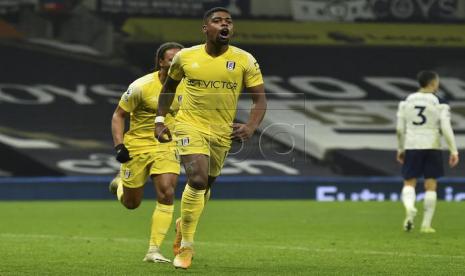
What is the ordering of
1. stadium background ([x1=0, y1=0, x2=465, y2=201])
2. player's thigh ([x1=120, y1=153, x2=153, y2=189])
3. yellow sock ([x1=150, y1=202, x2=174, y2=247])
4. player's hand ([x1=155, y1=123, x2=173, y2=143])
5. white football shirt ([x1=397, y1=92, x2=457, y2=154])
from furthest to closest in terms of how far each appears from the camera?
1. stadium background ([x1=0, y1=0, x2=465, y2=201])
2. white football shirt ([x1=397, y1=92, x2=457, y2=154])
3. player's thigh ([x1=120, y1=153, x2=153, y2=189])
4. yellow sock ([x1=150, y1=202, x2=174, y2=247])
5. player's hand ([x1=155, y1=123, x2=173, y2=143])

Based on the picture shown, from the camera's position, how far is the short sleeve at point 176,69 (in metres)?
9.10

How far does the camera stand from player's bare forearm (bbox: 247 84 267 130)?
8.91 metres

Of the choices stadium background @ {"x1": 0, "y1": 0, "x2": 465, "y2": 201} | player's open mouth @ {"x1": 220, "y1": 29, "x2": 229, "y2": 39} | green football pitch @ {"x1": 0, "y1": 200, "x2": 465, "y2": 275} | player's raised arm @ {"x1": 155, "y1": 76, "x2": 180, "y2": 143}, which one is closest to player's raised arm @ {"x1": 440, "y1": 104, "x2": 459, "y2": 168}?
green football pitch @ {"x1": 0, "y1": 200, "x2": 465, "y2": 275}

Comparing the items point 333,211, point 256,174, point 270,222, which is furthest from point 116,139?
point 256,174

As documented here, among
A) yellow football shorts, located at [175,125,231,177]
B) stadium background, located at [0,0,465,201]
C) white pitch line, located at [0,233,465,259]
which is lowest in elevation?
stadium background, located at [0,0,465,201]

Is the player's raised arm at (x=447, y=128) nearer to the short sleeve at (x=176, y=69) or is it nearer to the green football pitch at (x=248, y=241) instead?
the green football pitch at (x=248, y=241)

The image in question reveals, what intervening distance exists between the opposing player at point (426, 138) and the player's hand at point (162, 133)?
212 inches

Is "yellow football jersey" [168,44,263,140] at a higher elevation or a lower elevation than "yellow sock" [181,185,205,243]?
higher

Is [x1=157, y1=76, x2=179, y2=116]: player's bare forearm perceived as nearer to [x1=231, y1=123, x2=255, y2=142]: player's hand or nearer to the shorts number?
[x1=231, y1=123, x2=255, y2=142]: player's hand

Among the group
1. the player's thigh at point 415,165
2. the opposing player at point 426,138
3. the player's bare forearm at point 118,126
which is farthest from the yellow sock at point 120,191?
the player's thigh at point 415,165

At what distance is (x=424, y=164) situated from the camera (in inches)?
555

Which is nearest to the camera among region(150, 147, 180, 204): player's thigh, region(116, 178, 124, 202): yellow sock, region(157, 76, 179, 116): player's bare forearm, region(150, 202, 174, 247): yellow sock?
region(157, 76, 179, 116): player's bare forearm

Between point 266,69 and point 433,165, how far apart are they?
14.8m

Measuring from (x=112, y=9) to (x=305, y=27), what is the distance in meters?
4.81
